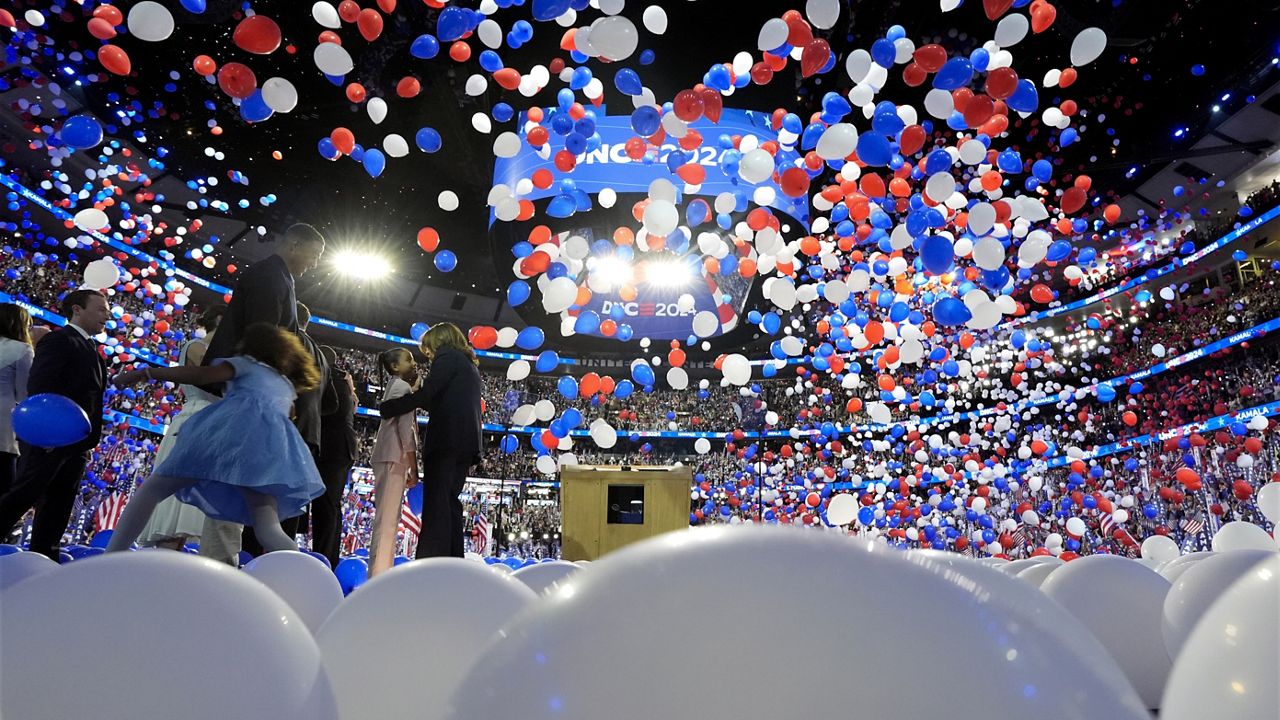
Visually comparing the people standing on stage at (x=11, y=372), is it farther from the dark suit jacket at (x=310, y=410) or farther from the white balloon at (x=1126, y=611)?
the white balloon at (x=1126, y=611)

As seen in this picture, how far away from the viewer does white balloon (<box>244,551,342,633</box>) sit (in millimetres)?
1723

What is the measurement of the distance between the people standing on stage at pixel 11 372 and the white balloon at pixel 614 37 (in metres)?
2.90

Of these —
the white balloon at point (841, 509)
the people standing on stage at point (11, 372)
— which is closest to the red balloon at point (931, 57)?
the white balloon at point (841, 509)

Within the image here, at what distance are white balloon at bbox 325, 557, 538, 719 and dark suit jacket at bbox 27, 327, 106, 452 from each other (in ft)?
8.88

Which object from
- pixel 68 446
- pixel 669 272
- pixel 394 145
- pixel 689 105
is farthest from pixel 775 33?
pixel 669 272

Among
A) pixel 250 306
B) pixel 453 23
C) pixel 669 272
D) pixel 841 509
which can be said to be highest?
pixel 453 23

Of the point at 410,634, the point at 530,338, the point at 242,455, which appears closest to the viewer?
the point at 410,634

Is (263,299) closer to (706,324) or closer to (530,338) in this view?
(530,338)

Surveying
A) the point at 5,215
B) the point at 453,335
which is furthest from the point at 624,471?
A: the point at 5,215

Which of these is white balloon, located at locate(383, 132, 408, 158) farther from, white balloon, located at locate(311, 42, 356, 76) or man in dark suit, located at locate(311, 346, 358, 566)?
man in dark suit, located at locate(311, 346, 358, 566)

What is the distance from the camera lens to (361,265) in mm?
16672

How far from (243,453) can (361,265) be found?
15.3 metres

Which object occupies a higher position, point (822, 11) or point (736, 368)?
point (822, 11)

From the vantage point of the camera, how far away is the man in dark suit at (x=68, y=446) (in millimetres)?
2814
